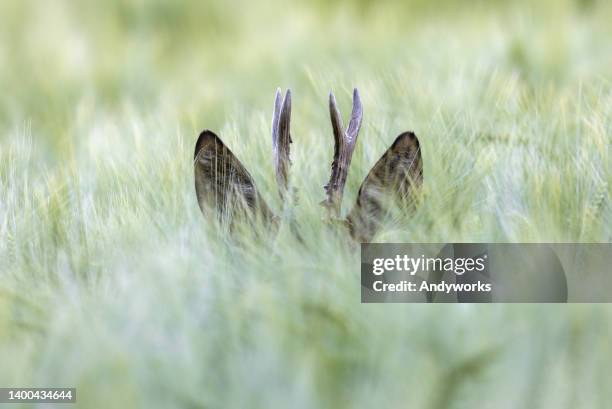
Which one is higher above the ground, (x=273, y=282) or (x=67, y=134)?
(x=67, y=134)

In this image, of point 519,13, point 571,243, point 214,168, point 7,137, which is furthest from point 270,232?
point 519,13

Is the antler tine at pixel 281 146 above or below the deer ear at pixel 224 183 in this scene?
above

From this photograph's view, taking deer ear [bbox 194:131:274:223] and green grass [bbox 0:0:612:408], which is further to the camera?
deer ear [bbox 194:131:274:223]

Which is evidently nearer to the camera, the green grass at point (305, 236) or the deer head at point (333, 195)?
the green grass at point (305, 236)

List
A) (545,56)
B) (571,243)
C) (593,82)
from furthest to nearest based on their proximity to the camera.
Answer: (545,56)
(593,82)
(571,243)

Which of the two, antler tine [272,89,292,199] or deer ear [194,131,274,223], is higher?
antler tine [272,89,292,199]

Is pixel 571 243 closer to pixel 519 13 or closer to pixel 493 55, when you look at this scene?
pixel 493 55
